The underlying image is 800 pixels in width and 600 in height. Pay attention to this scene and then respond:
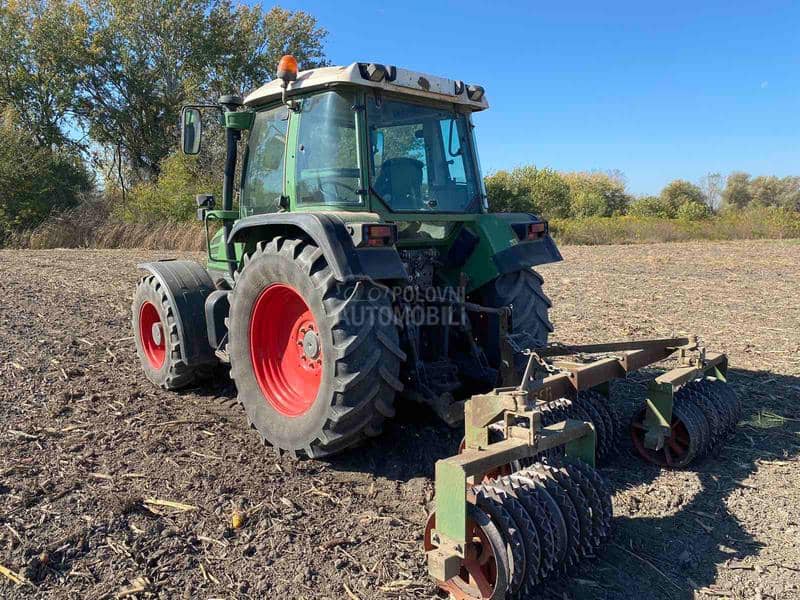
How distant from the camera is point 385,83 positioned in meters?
3.45

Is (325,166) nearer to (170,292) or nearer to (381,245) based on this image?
(381,245)

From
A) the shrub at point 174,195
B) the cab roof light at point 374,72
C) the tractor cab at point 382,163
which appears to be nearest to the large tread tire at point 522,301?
the tractor cab at point 382,163

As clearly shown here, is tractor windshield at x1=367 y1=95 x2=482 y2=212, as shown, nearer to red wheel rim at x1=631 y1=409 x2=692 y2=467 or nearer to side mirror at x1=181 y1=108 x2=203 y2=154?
side mirror at x1=181 y1=108 x2=203 y2=154

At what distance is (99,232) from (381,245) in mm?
15917

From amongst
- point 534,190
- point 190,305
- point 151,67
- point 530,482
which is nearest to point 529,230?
point 530,482

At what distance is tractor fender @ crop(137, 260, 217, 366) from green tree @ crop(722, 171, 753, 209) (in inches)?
1781

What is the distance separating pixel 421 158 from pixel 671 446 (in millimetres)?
2277

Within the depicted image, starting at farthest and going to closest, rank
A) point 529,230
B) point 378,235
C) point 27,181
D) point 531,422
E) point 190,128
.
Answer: point 27,181 → point 190,128 → point 529,230 → point 378,235 → point 531,422

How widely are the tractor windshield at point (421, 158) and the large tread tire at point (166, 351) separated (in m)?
1.98

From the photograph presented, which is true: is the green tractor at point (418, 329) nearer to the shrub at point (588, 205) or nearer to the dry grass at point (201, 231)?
the dry grass at point (201, 231)

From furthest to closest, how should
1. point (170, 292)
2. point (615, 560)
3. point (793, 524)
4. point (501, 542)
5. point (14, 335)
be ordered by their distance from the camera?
1. point (14, 335)
2. point (170, 292)
3. point (793, 524)
4. point (615, 560)
5. point (501, 542)

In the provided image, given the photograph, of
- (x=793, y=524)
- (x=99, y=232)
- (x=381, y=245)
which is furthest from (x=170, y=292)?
(x=99, y=232)

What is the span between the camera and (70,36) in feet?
74.5

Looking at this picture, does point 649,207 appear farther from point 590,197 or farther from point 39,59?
point 39,59
